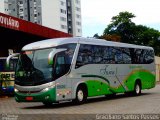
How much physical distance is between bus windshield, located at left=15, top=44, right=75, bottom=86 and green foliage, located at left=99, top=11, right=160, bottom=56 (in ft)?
252

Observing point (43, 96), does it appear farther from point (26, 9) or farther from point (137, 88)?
point (26, 9)

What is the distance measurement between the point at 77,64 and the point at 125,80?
225 inches

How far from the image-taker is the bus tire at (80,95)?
2024 centimetres

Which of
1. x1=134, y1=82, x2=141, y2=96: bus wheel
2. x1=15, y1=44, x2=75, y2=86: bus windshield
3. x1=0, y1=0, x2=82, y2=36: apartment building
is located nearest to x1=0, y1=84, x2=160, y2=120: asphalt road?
x1=15, y1=44, x2=75, y2=86: bus windshield

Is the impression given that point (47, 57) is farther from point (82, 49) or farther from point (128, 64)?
point (128, 64)

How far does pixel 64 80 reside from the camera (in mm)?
19281

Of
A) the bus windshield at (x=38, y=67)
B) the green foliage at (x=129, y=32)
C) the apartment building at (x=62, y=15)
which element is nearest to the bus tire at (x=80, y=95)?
the bus windshield at (x=38, y=67)

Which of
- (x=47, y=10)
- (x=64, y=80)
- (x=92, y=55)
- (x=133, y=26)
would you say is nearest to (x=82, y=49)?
(x=92, y=55)

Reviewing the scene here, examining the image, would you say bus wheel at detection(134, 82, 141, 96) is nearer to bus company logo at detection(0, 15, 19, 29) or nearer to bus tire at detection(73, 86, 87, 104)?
bus tire at detection(73, 86, 87, 104)

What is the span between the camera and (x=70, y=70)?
1966 cm

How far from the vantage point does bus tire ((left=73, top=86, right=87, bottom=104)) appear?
20.2m

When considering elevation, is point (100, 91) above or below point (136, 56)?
below

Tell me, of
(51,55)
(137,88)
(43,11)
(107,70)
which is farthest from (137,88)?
(43,11)

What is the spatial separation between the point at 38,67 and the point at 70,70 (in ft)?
5.18
